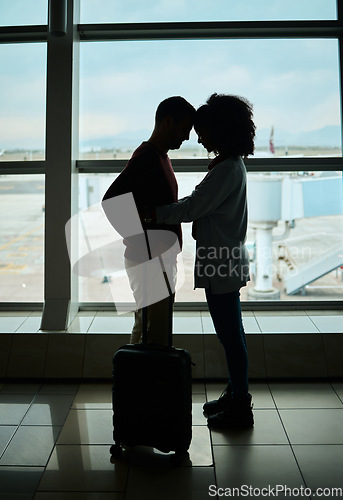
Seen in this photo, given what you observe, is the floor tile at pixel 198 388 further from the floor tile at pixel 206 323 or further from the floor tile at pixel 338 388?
the floor tile at pixel 338 388

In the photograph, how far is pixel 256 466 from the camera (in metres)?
2.21

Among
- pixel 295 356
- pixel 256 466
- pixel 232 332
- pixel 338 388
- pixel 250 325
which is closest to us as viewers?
pixel 256 466

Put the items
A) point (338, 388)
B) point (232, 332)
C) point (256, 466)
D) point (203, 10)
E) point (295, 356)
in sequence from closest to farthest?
point (256, 466) → point (232, 332) → point (338, 388) → point (295, 356) → point (203, 10)

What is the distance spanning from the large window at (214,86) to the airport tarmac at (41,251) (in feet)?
1.78

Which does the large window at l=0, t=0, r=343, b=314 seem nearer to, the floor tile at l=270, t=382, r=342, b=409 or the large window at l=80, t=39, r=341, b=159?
the large window at l=80, t=39, r=341, b=159

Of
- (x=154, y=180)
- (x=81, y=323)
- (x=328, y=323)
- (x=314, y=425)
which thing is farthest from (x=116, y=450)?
(x=328, y=323)

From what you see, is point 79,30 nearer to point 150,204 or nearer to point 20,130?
point 20,130

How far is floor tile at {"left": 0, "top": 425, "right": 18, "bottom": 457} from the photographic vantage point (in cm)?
243

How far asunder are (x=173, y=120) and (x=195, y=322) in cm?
167

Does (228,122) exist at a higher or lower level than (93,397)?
higher

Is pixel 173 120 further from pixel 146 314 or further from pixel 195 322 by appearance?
pixel 195 322

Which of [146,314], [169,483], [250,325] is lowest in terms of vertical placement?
[169,483]

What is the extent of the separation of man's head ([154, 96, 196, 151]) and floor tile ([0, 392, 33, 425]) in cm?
161

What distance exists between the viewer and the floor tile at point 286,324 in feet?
11.0
